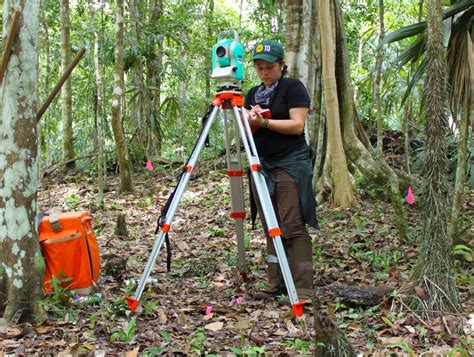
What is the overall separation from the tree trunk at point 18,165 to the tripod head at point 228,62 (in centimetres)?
105

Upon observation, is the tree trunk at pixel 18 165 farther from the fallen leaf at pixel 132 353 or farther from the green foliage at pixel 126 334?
the fallen leaf at pixel 132 353

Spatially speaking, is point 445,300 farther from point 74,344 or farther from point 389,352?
point 74,344

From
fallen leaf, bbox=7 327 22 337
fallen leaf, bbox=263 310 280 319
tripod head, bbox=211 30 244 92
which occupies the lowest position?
fallen leaf, bbox=263 310 280 319

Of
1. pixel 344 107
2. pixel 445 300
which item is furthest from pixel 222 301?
pixel 344 107

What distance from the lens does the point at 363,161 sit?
20.3ft

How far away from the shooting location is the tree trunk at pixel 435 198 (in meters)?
3.00

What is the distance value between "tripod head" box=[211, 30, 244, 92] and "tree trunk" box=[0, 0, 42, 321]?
1.05 meters

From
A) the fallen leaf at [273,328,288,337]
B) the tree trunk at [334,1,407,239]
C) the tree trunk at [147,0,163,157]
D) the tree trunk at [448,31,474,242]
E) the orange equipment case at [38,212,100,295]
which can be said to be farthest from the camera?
the tree trunk at [147,0,163,157]

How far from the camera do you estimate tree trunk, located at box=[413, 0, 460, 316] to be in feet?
9.86

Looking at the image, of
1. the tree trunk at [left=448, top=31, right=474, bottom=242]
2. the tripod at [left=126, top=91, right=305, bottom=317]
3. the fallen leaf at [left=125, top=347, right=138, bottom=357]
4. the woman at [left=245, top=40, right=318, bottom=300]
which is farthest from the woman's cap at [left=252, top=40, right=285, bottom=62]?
the fallen leaf at [left=125, top=347, right=138, bottom=357]

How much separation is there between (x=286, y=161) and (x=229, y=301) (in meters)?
1.00

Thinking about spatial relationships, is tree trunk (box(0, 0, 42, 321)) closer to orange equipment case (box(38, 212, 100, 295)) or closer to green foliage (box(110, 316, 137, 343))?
orange equipment case (box(38, 212, 100, 295))

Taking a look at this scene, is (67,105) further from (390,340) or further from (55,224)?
(390,340)

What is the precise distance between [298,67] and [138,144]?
385cm
